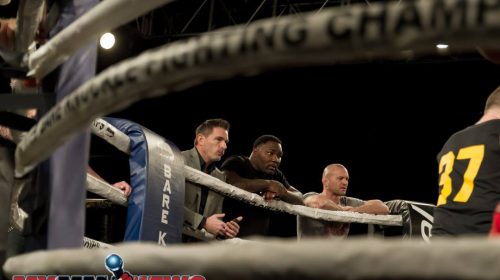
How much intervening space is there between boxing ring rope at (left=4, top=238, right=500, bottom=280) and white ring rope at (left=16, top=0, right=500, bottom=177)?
13 centimetres

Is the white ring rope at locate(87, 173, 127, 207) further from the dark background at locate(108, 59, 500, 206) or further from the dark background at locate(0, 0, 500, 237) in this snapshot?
the dark background at locate(108, 59, 500, 206)

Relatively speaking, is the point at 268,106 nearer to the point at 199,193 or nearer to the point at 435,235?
the point at 199,193

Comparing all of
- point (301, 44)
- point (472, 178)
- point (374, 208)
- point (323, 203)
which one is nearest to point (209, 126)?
point (323, 203)

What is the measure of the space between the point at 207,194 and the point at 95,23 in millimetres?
2033

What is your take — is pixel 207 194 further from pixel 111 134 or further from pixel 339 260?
pixel 339 260

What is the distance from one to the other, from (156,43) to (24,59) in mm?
5716

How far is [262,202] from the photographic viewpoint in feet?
10.1

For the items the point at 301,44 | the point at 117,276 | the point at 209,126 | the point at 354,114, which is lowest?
the point at 117,276

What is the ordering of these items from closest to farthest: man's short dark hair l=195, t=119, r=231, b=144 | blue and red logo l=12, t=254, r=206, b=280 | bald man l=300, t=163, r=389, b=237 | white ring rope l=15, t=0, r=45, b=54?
blue and red logo l=12, t=254, r=206, b=280, white ring rope l=15, t=0, r=45, b=54, man's short dark hair l=195, t=119, r=231, b=144, bald man l=300, t=163, r=389, b=237

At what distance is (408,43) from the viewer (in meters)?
0.45

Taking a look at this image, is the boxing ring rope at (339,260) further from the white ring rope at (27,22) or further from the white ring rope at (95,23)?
the white ring rope at (27,22)

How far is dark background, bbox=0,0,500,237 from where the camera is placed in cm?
646

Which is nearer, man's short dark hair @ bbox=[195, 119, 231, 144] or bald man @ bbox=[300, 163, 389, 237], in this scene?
man's short dark hair @ bbox=[195, 119, 231, 144]

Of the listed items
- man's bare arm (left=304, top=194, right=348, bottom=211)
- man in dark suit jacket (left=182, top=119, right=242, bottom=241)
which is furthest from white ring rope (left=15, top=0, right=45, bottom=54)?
man's bare arm (left=304, top=194, right=348, bottom=211)
